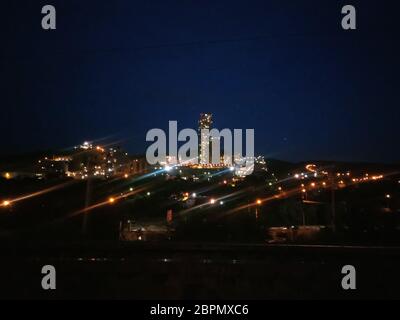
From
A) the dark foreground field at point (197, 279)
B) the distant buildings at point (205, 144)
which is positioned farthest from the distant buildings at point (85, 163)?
the dark foreground field at point (197, 279)

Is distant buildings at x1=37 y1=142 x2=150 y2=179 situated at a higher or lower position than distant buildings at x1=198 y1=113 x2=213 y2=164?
lower

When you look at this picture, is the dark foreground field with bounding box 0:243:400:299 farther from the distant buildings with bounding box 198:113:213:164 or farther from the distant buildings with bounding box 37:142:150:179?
the distant buildings with bounding box 198:113:213:164

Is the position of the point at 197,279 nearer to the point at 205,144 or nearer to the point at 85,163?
the point at 85,163

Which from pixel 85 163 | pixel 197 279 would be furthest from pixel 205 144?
pixel 197 279

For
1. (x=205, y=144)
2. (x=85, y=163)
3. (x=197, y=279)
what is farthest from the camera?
(x=205, y=144)

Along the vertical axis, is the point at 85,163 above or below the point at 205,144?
below

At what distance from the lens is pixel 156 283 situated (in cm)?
803

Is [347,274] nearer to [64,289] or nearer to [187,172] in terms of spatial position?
[64,289]

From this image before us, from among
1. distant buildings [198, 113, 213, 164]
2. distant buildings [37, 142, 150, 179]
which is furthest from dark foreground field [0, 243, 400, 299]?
distant buildings [198, 113, 213, 164]

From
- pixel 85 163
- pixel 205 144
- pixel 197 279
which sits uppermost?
pixel 205 144

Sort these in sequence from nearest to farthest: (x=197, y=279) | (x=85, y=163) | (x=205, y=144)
A: (x=197, y=279)
(x=85, y=163)
(x=205, y=144)

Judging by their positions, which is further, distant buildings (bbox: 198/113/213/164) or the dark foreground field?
distant buildings (bbox: 198/113/213/164)

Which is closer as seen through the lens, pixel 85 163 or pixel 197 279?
pixel 197 279

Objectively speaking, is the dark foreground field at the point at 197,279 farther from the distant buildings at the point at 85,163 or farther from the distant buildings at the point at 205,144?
the distant buildings at the point at 205,144
